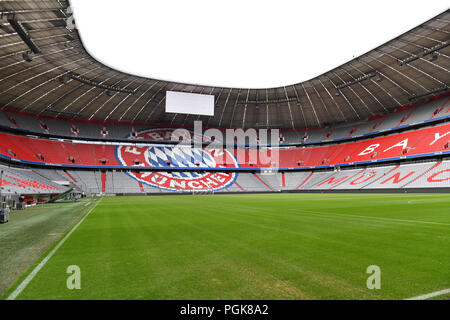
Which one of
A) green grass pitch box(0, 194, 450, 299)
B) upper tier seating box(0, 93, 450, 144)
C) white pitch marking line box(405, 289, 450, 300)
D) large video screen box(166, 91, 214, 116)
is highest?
large video screen box(166, 91, 214, 116)

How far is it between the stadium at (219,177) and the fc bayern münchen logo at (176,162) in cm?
41

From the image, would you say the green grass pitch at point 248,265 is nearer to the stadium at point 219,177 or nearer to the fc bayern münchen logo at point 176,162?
the stadium at point 219,177

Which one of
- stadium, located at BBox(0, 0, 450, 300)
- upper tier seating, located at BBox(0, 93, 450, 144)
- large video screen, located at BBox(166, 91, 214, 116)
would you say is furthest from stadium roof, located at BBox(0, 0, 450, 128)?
upper tier seating, located at BBox(0, 93, 450, 144)

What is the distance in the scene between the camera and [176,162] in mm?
58344

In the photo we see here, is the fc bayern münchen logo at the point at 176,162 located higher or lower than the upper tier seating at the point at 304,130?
lower

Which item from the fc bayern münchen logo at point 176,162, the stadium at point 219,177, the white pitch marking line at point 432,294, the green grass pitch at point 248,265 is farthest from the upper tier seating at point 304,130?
the white pitch marking line at point 432,294

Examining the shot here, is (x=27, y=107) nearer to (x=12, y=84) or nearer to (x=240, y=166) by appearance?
(x=12, y=84)

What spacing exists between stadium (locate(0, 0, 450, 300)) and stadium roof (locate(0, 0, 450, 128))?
265 millimetres

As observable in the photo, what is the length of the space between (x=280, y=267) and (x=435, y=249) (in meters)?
3.57

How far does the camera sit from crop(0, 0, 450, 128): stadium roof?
27578mm

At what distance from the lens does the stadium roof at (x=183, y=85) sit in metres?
27.6

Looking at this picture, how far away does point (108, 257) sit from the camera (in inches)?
196

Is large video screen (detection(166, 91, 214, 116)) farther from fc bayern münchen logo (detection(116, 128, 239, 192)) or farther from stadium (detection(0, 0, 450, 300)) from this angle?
fc bayern münchen logo (detection(116, 128, 239, 192))
